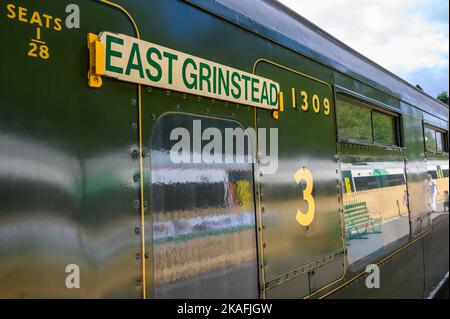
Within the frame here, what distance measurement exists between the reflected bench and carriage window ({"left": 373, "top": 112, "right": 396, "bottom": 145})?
0.66 meters

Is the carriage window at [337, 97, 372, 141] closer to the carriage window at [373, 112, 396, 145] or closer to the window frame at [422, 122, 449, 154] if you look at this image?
the carriage window at [373, 112, 396, 145]

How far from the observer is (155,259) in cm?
146

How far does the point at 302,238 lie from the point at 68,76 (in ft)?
5.05

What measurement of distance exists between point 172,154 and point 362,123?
2.06 m

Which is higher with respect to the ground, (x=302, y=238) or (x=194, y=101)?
(x=194, y=101)

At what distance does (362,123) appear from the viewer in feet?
10.4

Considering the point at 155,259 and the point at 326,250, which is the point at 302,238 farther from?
the point at 155,259

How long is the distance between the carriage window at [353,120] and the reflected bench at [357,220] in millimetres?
501

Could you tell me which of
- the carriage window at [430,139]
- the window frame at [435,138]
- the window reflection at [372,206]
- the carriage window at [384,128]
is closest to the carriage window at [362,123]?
the carriage window at [384,128]

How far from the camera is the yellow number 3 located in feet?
7.48

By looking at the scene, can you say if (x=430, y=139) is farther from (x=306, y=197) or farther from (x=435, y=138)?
(x=306, y=197)

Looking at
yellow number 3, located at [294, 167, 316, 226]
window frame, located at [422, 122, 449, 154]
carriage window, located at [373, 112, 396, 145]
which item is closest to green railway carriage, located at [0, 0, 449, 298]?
yellow number 3, located at [294, 167, 316, 226]
